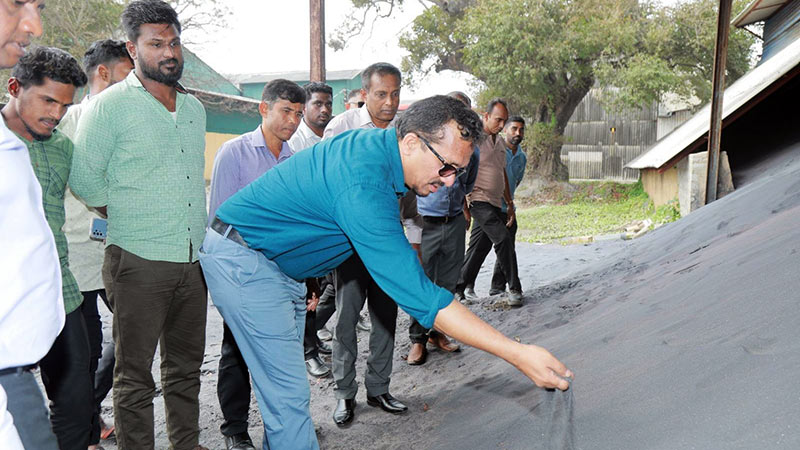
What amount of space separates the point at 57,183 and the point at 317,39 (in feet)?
18.0

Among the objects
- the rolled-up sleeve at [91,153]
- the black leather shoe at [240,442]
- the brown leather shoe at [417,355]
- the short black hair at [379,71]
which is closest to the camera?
the rolled-up sleeve at [91,153]

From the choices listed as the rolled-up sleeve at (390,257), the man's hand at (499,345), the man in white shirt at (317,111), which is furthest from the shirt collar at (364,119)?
the man's hand at (499,345)

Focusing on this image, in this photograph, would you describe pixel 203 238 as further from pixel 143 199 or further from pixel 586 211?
pixel 586 211

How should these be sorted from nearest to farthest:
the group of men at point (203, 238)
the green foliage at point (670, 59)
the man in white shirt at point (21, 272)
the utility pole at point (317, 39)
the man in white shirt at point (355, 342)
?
1. the man in white shirt at point (21, 272)
2. the group of men at point (203, 238)
3. the man in white shirt at point (355, 342)
4. the utility pole at point (317, 39)
5. the green foliage at point (670, 59)

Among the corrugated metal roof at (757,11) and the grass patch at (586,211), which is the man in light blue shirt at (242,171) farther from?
the corrugated metal roof at (757,11)

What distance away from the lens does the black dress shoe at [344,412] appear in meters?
3.05

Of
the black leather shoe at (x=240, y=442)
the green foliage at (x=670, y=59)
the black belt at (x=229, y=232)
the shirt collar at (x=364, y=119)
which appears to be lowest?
the black leather shoe at (x=240, y=442)

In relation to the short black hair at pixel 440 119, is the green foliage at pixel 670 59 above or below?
→ above

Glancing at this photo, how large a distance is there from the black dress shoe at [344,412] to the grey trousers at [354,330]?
0.03 metres

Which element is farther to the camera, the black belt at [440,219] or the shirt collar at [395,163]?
the black belt at [440,219]

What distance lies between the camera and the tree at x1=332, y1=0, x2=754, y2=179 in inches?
542

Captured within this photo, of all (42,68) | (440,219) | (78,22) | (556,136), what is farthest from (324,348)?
(556,136)

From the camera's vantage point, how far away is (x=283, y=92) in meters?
2.99

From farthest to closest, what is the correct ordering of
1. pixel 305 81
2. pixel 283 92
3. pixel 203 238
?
1. pixel 305 81
2. pixel 283 92
3. pixel 203 238
